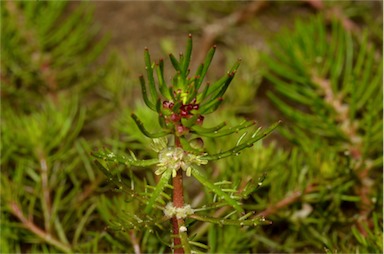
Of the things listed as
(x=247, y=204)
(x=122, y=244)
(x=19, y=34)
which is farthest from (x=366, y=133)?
(x=19, y=34)

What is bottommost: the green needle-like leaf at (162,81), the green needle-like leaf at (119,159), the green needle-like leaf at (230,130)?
the green needle-like leaf at (119,159)

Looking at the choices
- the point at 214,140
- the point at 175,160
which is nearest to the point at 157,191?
the point at 175,160

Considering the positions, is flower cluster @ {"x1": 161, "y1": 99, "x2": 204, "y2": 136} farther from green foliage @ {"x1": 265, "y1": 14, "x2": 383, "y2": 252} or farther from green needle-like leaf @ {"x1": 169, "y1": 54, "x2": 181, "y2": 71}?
green foliage @ {"x1": 265, "y1": 14, "x2": 383, "y2": 252}

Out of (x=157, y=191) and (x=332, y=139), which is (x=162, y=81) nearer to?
(x=157, y=191)

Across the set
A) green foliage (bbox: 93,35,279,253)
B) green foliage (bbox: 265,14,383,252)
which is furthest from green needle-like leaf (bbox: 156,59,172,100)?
green foliage (bbox: 265,14,383,252)

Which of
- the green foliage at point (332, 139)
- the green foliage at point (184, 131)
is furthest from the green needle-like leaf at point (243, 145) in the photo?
the green foliage at point (332, 139)

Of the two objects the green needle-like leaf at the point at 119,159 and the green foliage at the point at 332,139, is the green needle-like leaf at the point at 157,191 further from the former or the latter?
the green foliage at the point at 332,139

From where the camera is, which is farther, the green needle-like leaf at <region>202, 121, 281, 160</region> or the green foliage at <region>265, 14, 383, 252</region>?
the green foliage at <region>265, 14, 383, 252</region>
